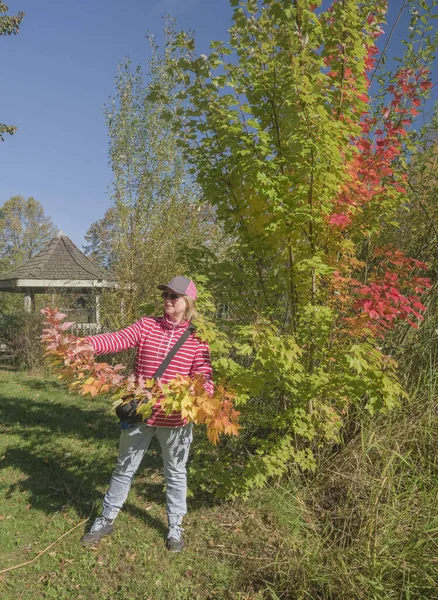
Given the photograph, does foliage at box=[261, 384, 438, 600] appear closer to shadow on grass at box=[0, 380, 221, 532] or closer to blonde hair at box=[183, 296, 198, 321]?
shadow on grass at box=[0, 380, 221, 532]

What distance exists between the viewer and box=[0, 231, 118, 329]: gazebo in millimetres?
11788

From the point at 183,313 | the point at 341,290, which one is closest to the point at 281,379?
the point at 341,290

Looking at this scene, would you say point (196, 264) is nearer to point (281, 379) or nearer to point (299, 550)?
point (281, 379)

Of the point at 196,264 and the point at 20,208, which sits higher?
the point at 20,208

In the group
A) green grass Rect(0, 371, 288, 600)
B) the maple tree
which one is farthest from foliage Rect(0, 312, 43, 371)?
the maple tree

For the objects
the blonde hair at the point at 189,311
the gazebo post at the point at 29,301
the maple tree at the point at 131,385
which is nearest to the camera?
the maple tree at the point at 131,385

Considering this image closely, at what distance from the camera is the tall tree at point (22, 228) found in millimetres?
34938

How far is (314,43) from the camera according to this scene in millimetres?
2803

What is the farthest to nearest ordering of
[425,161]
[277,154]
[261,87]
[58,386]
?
[58,386], [425,161], [277,154], [261,87]

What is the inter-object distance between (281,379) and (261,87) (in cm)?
216

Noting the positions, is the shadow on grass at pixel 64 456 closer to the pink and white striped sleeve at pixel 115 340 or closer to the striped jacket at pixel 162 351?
the striped jacket at pixel 162 351

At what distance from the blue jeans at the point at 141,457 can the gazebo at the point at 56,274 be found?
310 inches

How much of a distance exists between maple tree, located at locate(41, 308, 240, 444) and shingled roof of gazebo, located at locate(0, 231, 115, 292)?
8405mm

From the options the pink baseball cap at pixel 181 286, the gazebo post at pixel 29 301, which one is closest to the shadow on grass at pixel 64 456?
the pink baseball cap at pixel 181 286
